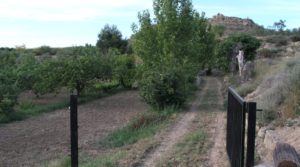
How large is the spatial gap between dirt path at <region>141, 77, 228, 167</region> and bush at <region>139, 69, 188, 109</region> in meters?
0.81

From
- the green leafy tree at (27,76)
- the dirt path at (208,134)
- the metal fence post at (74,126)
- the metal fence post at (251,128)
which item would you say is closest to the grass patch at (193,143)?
the dirt path at (208,134)

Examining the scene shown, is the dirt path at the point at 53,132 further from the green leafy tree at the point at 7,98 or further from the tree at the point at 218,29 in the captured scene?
the tree at the point at 218,29

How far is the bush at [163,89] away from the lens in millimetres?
19344

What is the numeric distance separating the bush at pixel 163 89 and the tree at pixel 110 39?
37656 millimetres

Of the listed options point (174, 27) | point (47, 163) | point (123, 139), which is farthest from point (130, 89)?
point (47, 163)

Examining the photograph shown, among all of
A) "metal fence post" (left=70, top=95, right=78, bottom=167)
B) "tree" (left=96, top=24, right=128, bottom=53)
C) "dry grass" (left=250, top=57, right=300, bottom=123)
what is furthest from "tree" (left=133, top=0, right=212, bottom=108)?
"tree" (left=96, top=24, right=128, bottom=53)

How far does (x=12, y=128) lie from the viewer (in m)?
15.9

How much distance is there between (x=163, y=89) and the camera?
19422 millimetres

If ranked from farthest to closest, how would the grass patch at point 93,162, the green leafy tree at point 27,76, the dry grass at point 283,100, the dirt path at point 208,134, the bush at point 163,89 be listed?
the green leafy tree at point 27,76 → the bush at point 163,89 → the dry grass at point 283,100 → the dirt path at point 208,134 → the grass patch at point 93,162

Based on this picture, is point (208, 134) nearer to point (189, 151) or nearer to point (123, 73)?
point (189, 151)

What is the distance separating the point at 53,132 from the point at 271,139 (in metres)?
7.10

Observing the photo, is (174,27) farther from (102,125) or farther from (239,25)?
(239,25)

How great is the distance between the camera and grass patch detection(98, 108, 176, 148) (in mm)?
12758

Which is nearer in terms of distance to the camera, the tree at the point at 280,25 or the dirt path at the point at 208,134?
the dirt path at the point at 208,134
